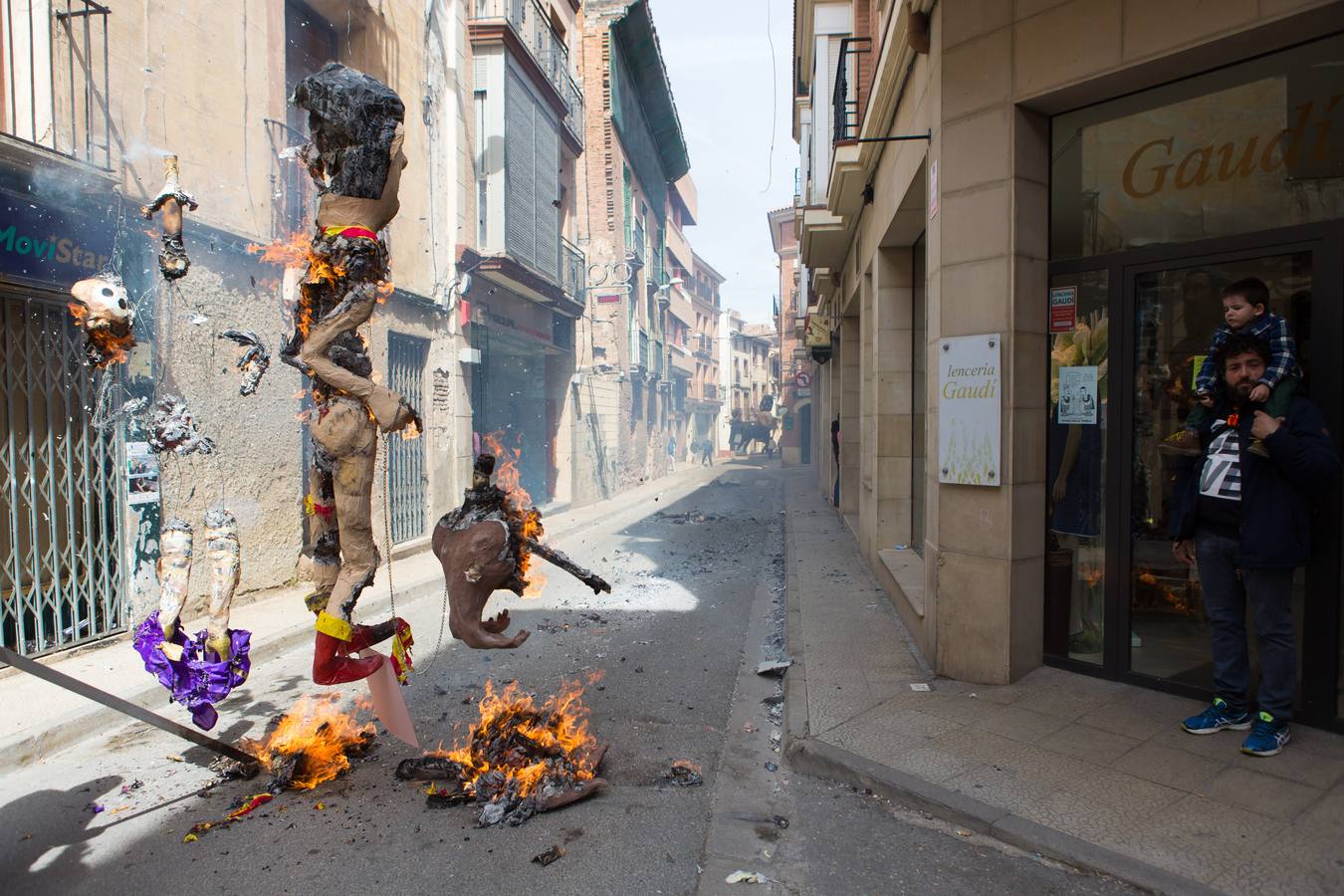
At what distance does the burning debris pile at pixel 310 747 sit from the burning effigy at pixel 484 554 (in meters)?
1.19

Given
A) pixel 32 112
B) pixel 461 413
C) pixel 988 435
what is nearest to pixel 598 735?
pixel 988 435

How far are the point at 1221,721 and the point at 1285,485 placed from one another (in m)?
1.29

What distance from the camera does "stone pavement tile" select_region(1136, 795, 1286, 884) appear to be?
2.83 metres

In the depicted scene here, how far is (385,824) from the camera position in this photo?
3500 millimetres

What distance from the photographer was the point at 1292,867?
278cm

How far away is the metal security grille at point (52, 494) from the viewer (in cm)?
587

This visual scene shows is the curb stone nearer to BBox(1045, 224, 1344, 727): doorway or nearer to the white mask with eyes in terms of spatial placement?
BBox(1045, 224, 1344, 727): doorway

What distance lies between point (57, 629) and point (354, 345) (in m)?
4.90

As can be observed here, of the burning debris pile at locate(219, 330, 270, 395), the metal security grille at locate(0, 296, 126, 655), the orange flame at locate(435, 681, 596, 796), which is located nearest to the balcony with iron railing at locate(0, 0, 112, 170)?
the metal security grille at locate(0, 296, 126, 655)

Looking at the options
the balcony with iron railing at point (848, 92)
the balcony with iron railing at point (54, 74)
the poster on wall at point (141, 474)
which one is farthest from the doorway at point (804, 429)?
the balcony with iron railing at point (54, 74)

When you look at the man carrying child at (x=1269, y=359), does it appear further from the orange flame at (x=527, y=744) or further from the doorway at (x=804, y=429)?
the doorway at (x=804, y=429)

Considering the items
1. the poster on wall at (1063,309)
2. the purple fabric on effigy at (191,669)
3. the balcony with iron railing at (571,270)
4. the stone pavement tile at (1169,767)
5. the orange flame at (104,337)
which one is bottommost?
the stone pavement tile at (1169,767)

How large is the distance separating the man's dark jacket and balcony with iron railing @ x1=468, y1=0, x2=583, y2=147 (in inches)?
516

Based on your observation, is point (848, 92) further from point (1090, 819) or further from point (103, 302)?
point (1090, 819)
